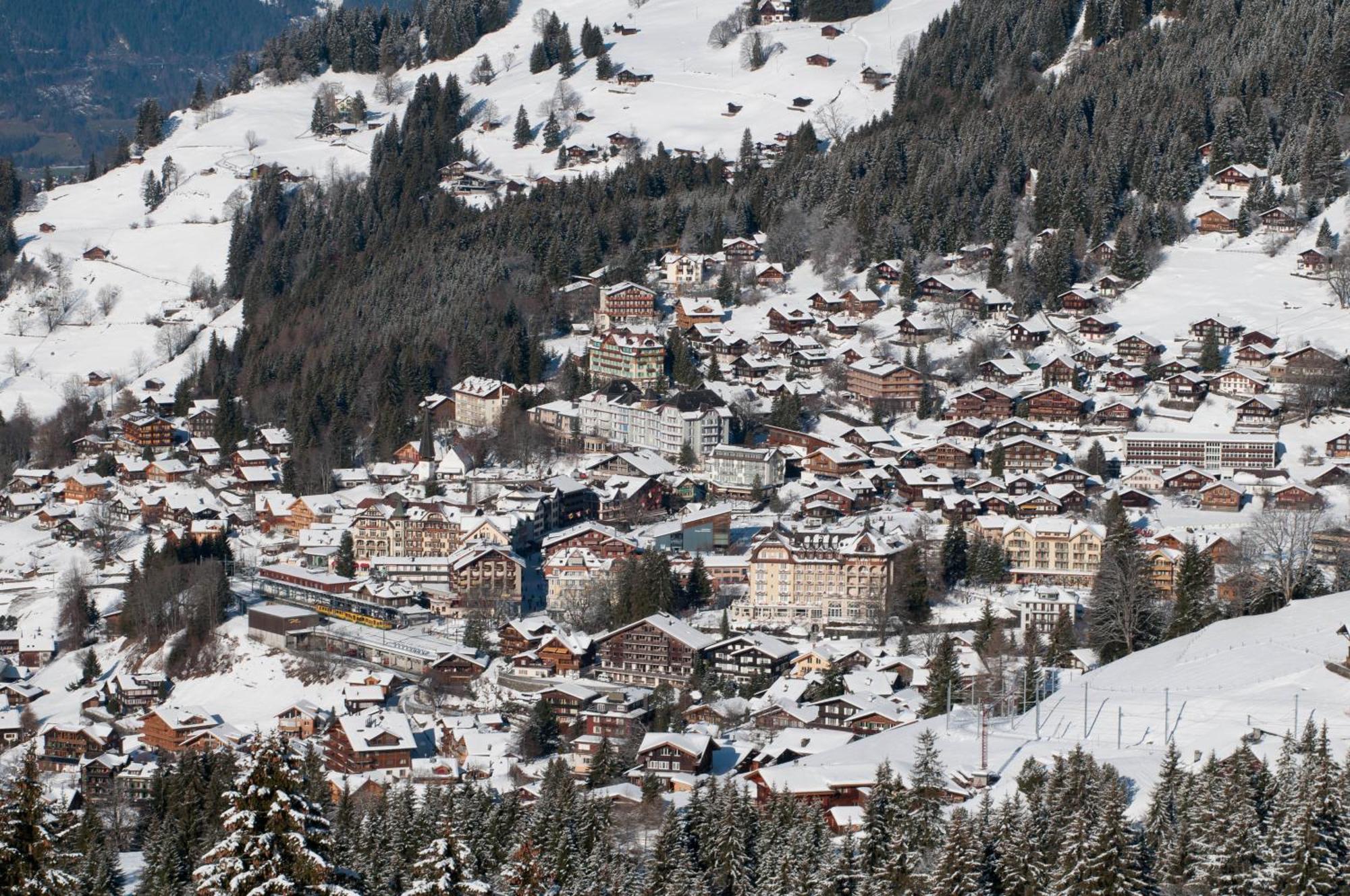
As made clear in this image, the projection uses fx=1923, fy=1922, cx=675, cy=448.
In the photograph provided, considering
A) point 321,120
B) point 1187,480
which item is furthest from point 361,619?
point 321,120

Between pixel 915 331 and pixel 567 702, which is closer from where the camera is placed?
pixel 567 702

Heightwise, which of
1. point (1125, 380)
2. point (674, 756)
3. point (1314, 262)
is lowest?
point (674, 756)

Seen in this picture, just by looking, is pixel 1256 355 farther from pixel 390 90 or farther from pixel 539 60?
pixel 390 90

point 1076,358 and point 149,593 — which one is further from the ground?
point 1076,358

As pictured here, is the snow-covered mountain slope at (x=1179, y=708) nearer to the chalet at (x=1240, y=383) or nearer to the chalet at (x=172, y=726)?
the chalet at (x=172, y=726)

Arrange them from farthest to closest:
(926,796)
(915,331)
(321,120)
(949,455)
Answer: (321,120) < (915,331) < (949,455) < (926,796)

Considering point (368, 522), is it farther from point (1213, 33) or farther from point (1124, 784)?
point (1213, 33)

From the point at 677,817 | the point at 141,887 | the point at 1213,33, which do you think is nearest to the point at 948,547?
the point at 677,817
